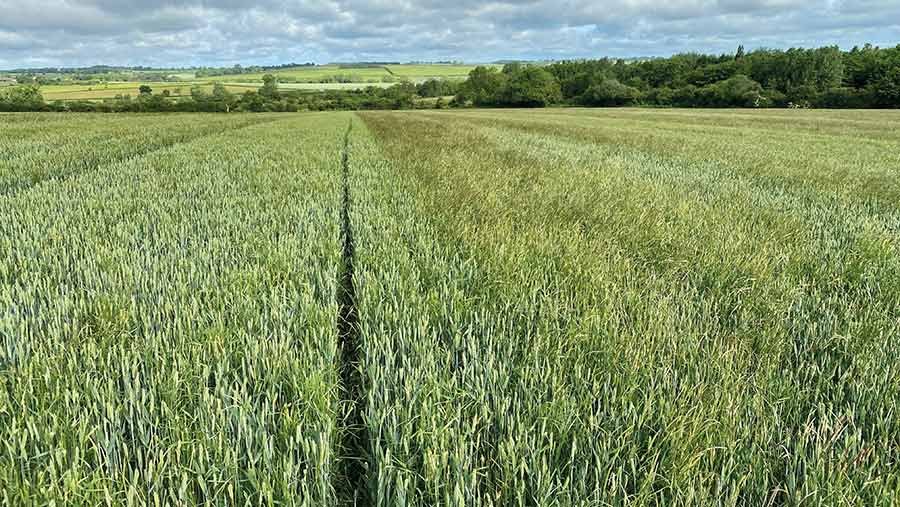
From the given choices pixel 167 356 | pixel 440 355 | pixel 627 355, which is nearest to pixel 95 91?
pixel 167 356

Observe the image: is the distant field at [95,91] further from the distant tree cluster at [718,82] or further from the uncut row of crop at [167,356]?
the uncut row of crop at [167,356]

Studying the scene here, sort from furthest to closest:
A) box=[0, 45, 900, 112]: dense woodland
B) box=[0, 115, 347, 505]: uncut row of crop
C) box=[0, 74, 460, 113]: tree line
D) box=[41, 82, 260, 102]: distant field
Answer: box=[41, 82, 260, 102]: distant field → box=[0, 45, 900, 112]: dense woodland → box=[0, 74, 460, 113]: tree line → box=[0, 115, 347, 505]: uncut row of crop

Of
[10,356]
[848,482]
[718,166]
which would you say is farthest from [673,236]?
[718,166]

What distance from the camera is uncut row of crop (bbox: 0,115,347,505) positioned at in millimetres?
1356

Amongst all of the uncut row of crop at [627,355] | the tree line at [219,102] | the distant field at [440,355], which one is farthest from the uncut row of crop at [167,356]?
the tree line at [219,102]

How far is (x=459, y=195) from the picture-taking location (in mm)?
5973

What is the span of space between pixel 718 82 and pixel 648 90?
10.8 meters

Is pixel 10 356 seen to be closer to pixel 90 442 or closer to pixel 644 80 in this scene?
pixel 90 442

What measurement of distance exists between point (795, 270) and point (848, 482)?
2.70 metres

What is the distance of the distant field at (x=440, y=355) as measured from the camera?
4.59ft

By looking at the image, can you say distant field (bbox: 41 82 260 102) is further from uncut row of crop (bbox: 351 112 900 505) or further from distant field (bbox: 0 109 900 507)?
uncut row of crop (bbox: 351 112 900 505)

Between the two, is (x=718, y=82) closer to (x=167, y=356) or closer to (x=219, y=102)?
(x=219, y=102)

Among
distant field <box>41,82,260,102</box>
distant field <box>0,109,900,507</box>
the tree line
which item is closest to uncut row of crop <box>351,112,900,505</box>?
distant field <box>0,109,900,507</box>

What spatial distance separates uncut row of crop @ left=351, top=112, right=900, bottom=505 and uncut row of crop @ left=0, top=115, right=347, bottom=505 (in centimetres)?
26
